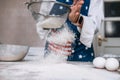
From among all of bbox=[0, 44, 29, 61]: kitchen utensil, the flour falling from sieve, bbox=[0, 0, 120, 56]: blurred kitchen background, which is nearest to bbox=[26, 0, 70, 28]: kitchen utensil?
the flour falling from sieve

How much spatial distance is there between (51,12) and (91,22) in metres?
0.25

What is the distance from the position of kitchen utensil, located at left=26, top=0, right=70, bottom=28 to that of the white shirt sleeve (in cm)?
13

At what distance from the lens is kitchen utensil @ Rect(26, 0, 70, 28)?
1.43m

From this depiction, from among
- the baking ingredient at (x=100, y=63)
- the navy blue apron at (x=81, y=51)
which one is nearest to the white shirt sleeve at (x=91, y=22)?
the navy blue apron at (x=81, y=51)

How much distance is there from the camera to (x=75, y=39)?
5.28ft

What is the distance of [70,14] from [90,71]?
1.27 ft

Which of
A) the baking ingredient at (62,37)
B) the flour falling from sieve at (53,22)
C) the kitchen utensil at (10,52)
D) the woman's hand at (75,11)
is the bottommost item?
the kitchen utensil at (10,52)

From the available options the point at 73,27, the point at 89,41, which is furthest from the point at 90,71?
the point at 73,27

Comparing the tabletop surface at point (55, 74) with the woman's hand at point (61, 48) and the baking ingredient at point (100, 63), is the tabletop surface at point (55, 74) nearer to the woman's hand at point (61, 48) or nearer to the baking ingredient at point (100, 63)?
the baking ingredient at point (100, 63)

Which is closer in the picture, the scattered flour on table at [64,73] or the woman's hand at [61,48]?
the scattered flour on table at [64,73]

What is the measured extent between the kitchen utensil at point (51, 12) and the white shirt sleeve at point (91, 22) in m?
0.13

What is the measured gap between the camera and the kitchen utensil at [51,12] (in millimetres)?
1430

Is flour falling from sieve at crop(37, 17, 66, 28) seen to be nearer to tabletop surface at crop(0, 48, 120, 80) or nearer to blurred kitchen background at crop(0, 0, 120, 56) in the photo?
tabletop surface at crop(0, 48, 120, 80)

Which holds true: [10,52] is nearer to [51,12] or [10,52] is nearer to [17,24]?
[51,12]
